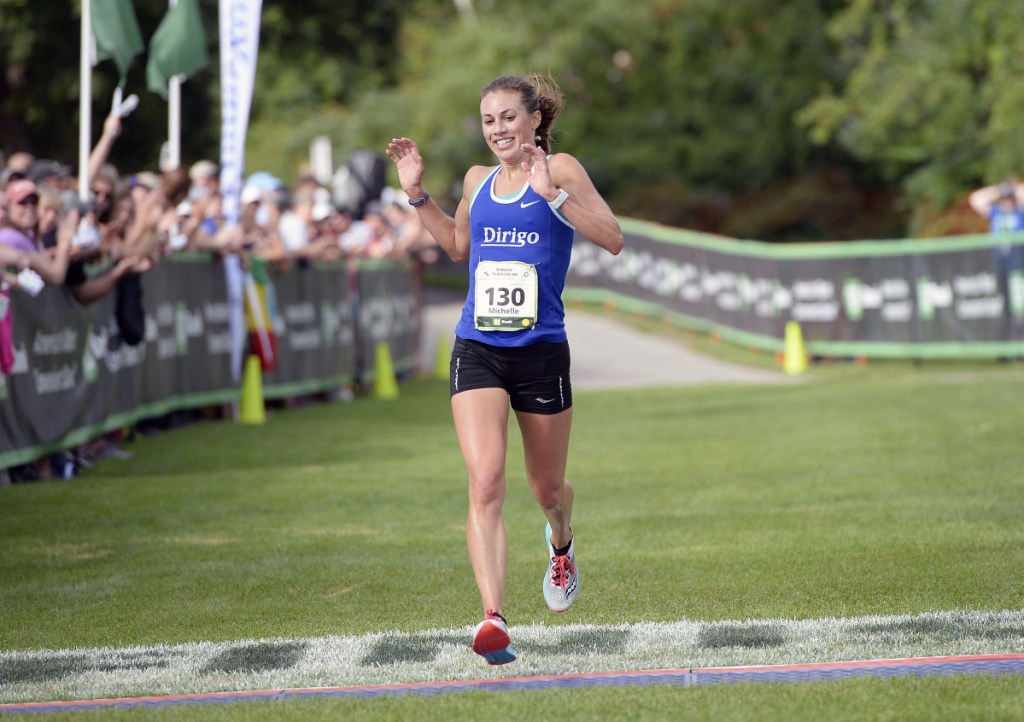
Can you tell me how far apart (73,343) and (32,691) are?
7906 mm

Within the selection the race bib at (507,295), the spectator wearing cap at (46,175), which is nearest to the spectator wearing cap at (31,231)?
the spectator wearing cap at (46,175)

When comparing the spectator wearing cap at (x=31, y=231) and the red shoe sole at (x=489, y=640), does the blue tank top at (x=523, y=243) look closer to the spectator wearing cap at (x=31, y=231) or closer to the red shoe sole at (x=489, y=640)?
the red shoe sole at (x=489, y=640)

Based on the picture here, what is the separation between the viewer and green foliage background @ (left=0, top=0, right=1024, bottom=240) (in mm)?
36406

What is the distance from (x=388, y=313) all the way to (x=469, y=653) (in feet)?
60.9

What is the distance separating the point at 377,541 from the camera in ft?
33.5

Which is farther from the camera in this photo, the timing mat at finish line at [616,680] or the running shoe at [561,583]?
the running shoe at [561,583]

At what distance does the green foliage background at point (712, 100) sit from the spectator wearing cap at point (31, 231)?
20.8m

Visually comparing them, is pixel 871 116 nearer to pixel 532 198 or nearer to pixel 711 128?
pixel 711 128

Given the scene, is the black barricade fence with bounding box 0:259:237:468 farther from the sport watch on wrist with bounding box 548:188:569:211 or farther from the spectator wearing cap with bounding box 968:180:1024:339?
the spectator wearing cap with bounding box 968:180:1024:339

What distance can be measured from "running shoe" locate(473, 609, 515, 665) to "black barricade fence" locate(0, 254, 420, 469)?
22.4ft

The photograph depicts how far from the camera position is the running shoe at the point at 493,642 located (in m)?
6.29

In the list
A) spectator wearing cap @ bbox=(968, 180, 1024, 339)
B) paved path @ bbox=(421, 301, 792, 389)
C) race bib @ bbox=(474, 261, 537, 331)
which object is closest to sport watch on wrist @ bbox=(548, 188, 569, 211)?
race bib @ bbox=(474, 261, 537, 331)

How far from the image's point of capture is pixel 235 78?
1795 centimetres

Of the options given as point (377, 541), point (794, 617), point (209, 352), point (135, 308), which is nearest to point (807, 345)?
point (209, 352)
